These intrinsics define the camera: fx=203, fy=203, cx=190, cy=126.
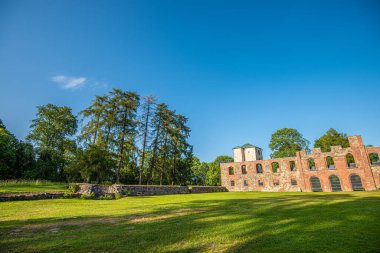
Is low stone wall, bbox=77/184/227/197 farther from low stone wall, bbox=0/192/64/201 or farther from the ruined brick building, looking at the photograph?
the ruined brick building

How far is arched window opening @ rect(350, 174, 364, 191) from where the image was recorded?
30938mm

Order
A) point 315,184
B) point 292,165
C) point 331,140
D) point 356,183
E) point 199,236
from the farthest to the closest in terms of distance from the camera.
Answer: point 331,140
point 292,165
point 315,184
point 356,183
point 199,236

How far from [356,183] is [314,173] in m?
5.60

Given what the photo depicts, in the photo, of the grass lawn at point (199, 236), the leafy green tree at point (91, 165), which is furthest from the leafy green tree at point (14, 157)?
the grass lawn at point (199, 236)

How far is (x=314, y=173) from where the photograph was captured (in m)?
34.4

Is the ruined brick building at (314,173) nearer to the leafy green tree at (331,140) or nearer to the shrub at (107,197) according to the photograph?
the leafy green tree at (331,140)

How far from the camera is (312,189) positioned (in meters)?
34.3

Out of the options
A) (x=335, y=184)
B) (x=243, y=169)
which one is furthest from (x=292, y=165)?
(x=243, y=169)

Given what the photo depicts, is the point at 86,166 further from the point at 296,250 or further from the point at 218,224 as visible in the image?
the point at 296,250

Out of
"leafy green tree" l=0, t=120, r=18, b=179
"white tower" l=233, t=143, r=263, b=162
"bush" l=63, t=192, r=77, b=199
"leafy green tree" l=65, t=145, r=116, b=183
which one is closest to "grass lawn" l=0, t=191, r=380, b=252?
"bush" l=63, t=192, r=77, b=199

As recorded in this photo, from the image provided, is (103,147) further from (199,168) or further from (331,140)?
(331,140)

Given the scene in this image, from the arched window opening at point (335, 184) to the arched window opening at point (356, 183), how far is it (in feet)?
5.73

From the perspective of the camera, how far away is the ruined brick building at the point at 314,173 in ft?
102

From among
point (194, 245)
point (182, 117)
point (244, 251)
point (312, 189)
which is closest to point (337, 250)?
point (244, 251)
